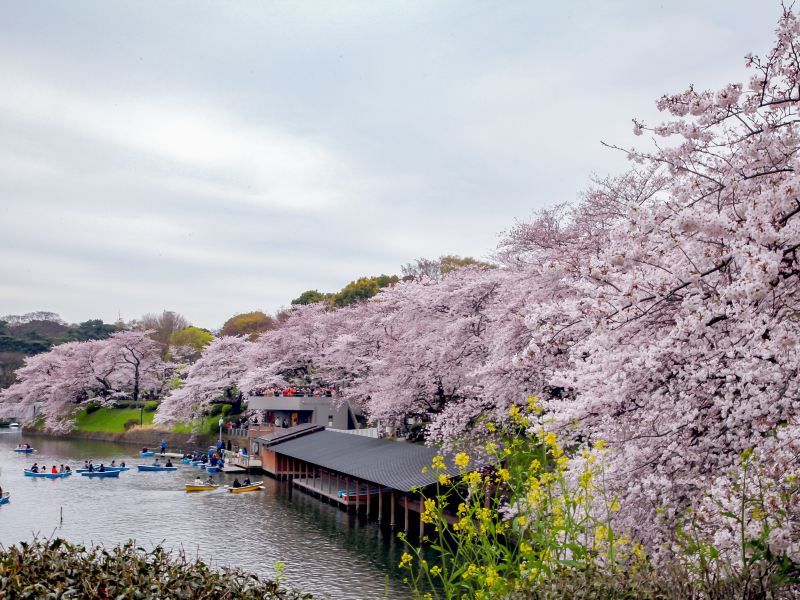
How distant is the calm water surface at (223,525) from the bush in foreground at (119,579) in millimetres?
8333

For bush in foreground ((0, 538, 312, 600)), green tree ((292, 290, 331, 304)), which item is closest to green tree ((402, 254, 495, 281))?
green tree ((292, 290, 331, 304))

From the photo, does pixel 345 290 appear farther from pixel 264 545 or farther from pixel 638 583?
pixel 638 583

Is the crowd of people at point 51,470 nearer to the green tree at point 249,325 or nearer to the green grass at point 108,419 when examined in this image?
the green grass at point 108,419

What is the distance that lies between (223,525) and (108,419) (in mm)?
40593

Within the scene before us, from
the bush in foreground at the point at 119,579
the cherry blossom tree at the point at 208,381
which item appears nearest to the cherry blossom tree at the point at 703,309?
the bush in foreground at the point at 119,579

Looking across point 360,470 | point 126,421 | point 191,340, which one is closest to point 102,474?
point 360,470

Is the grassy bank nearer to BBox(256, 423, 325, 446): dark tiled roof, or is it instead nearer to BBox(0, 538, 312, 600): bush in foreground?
BBox(256, 423, 325, 446): dark tiled roof

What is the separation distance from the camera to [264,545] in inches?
902

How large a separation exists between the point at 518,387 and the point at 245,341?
139 ft

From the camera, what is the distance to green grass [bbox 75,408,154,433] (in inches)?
2356

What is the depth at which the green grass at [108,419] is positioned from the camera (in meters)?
59.8

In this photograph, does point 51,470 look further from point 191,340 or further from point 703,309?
point 703,309

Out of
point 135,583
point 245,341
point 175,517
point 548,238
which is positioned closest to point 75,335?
point 245,341

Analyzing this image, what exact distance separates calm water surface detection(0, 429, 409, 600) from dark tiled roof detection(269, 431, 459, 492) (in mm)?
2115
